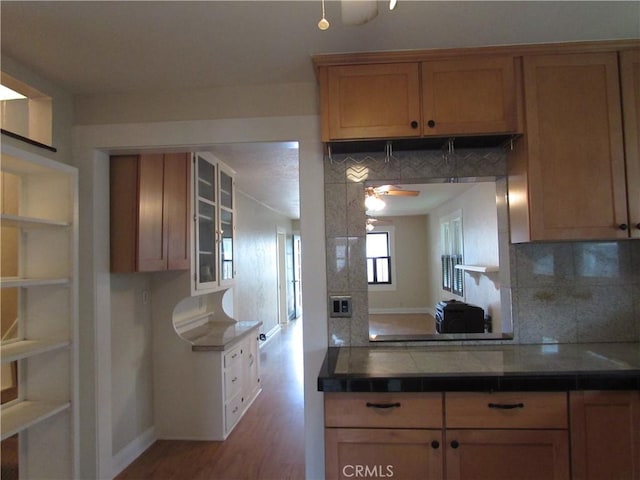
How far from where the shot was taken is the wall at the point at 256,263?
15.9 feet

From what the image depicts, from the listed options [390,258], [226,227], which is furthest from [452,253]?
[226,227]

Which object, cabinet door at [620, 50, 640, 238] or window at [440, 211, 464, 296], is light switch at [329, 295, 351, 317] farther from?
window at [440, 211, 464, 296]

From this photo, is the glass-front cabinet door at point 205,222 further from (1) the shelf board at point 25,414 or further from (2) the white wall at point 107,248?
(1) the shelf board at point 25,414

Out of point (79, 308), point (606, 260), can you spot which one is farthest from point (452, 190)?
point (79, 308)

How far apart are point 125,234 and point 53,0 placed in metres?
1.28

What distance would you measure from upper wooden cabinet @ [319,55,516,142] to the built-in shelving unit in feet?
4.89

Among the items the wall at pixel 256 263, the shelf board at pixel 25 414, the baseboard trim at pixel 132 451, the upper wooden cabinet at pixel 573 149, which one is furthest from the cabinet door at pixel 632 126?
the wall at pixel 256 263

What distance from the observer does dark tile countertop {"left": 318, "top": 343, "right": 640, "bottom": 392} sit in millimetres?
1408

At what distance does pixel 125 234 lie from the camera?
228cm

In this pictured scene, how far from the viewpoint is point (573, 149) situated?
1657mm

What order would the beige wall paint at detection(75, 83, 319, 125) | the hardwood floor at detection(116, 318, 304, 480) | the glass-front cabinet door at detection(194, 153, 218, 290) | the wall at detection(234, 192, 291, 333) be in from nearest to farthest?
the beige wall paint at detection(75, 83, 319, 125) < the hardwood floor at detection(116, 318, 304, 480) < the glass-front cabinet door at detection(194, 153, 218, 290) < the wall at detection(234, 192, 291, 333)

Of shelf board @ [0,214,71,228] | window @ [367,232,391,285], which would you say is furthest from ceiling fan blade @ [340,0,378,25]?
window @ [367,232,391,285]

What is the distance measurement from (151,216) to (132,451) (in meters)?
1.71

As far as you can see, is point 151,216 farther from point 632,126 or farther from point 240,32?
point 632,126
